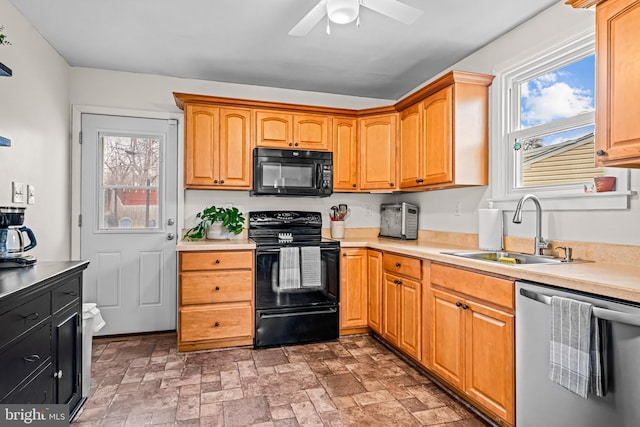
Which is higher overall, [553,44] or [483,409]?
[553,44]

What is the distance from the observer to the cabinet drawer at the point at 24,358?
1.42m

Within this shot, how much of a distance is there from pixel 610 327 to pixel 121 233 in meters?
3.60

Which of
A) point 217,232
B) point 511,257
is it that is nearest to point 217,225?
point 217,232

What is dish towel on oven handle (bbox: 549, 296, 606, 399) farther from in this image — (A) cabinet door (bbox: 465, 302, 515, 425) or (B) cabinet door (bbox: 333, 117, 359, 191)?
(B) cabinet door (bbox: 333, 117, 359, 191)

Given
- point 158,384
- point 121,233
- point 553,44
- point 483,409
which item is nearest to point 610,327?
point 483,409

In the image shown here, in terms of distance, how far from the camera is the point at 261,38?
9.45 feet

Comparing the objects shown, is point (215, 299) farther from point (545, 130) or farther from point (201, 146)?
point (545, 130)

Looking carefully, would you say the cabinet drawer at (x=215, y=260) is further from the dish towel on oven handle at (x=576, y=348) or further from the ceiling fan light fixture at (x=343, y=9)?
the dish towel on oven handle at (x=576, y=348)

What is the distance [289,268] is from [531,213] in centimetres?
188

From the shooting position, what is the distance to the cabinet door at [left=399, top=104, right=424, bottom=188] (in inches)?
131

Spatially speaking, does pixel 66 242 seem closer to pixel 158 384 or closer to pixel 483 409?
pixel 158 384

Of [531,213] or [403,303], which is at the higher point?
[531,213]

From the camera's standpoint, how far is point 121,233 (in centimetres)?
354

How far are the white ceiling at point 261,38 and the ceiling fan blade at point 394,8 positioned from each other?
39 cm
